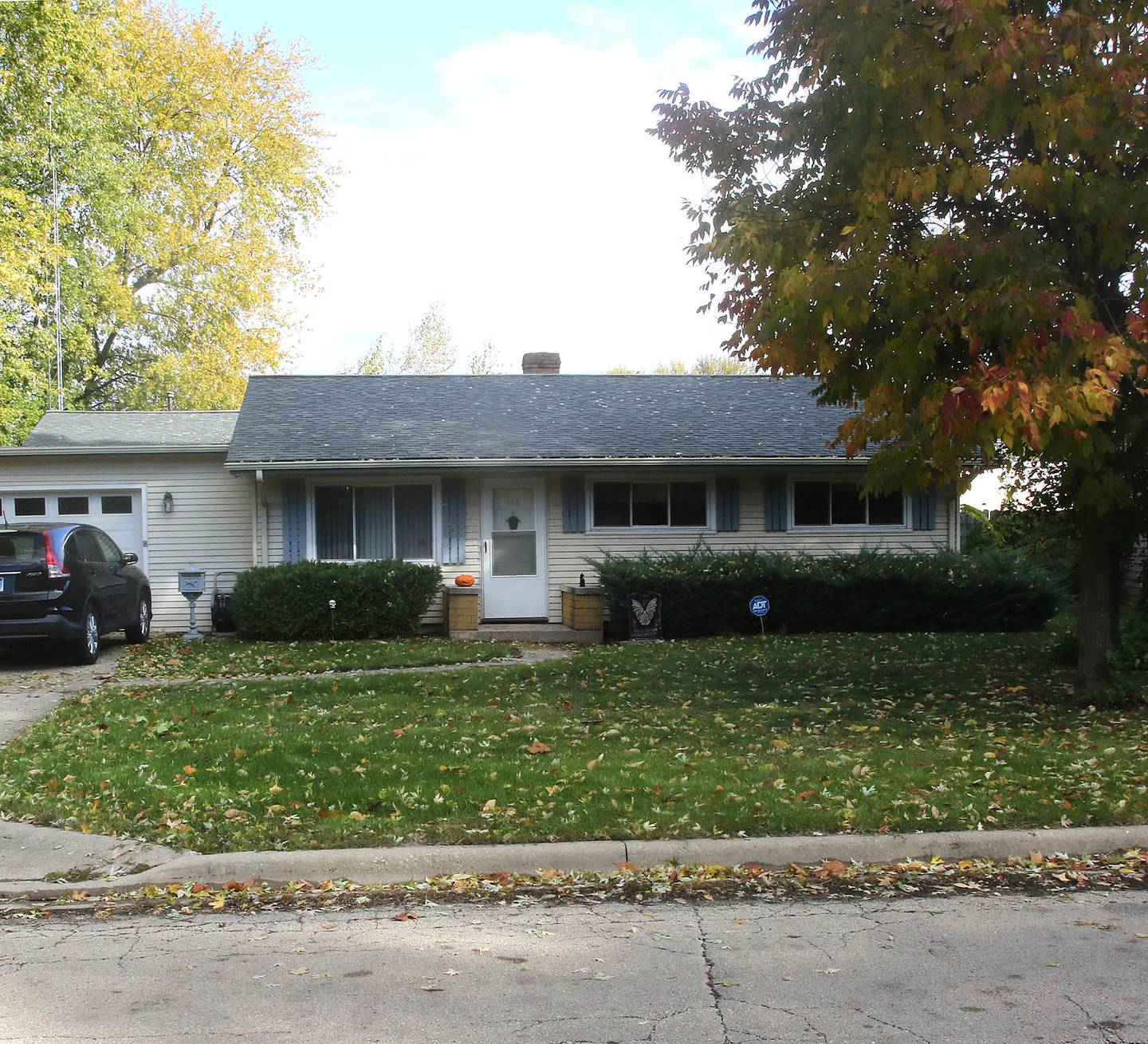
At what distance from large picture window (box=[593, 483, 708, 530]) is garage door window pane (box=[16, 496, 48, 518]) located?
8.39 metres

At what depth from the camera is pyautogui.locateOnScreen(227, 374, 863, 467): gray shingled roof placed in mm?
16672

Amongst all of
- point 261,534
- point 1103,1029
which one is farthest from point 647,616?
point 1103,1029

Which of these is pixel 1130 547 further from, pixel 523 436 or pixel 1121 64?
pixel 523 436

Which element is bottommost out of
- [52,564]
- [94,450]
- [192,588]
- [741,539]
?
[192,588]

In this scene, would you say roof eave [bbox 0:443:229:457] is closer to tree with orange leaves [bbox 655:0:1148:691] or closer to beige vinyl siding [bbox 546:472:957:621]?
beige vinyl siding [bbox 546:472:957:621]

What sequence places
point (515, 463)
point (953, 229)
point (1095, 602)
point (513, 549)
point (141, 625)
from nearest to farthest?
point (953, 229)
point (1095, 602)
point (141, 625)
point (515, 463)
point (513, 549)

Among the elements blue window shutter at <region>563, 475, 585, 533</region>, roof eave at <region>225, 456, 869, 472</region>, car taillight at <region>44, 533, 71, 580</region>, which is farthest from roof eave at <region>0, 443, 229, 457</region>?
blue window shutter at <region>563, 475, 585, 533</region>

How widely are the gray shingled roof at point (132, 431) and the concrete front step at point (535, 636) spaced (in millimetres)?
4988

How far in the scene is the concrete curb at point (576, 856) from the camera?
568 centimetres

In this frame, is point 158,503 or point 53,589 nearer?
point 53,589

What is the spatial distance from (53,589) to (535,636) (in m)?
6.30

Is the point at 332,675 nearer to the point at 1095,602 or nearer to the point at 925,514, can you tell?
the point at 1095,602

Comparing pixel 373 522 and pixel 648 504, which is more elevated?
pixel 648 504

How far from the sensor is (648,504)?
57.0 ft
